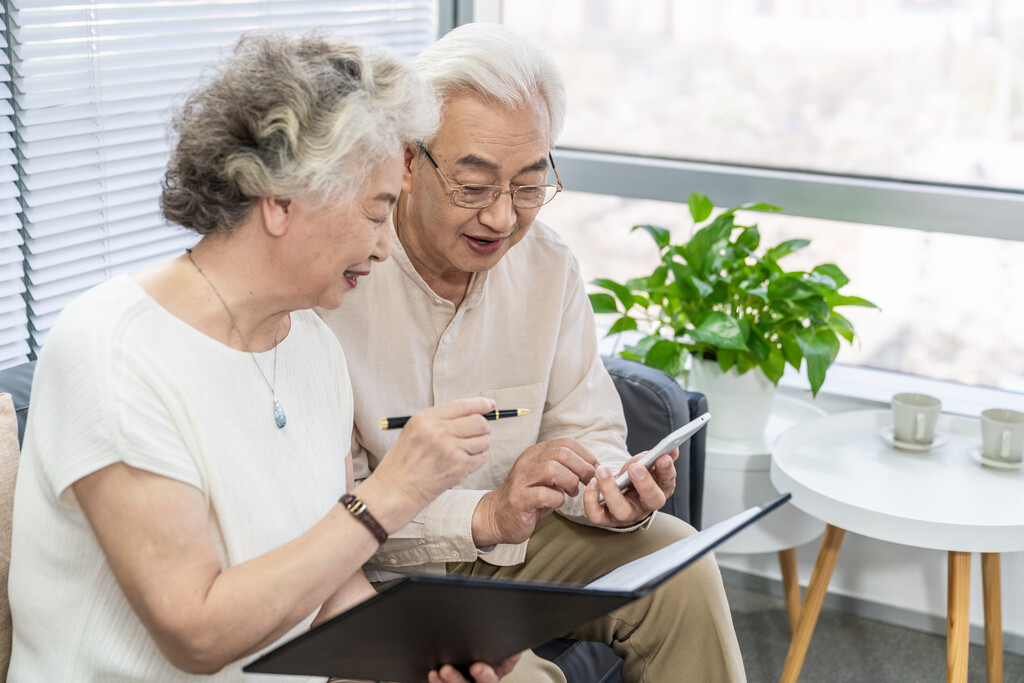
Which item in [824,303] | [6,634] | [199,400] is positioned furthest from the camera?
[824,303]

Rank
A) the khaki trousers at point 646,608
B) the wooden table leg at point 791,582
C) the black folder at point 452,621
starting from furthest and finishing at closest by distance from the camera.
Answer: the wooden table leg at point 791,582, the khaki trousers at point 646,608, the black folder at point 452,621

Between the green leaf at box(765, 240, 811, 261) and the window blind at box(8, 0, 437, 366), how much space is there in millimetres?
1098

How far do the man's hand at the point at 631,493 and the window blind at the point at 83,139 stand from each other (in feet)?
2.72

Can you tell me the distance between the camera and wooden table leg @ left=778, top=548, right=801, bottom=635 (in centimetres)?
232

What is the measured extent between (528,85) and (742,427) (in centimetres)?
108

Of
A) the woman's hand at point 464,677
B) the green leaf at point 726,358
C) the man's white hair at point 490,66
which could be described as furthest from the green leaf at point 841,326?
the woman's hand at point 464,677

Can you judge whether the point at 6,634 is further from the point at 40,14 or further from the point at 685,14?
the point at 685,14

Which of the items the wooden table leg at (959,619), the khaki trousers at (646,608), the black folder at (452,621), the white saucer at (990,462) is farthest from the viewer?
the white saucer at (990,462)

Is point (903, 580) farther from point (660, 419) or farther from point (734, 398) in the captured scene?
point (660, 419)

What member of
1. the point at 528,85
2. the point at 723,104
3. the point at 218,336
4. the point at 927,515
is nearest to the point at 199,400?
the point at 218,336

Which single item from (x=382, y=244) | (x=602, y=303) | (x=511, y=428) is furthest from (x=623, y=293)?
(x=382, y=244)

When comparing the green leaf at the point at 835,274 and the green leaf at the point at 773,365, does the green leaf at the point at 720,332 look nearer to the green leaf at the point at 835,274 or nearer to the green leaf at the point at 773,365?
the green leaf at the point at 773,365

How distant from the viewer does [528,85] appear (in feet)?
4.99

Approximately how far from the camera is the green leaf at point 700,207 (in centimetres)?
234
